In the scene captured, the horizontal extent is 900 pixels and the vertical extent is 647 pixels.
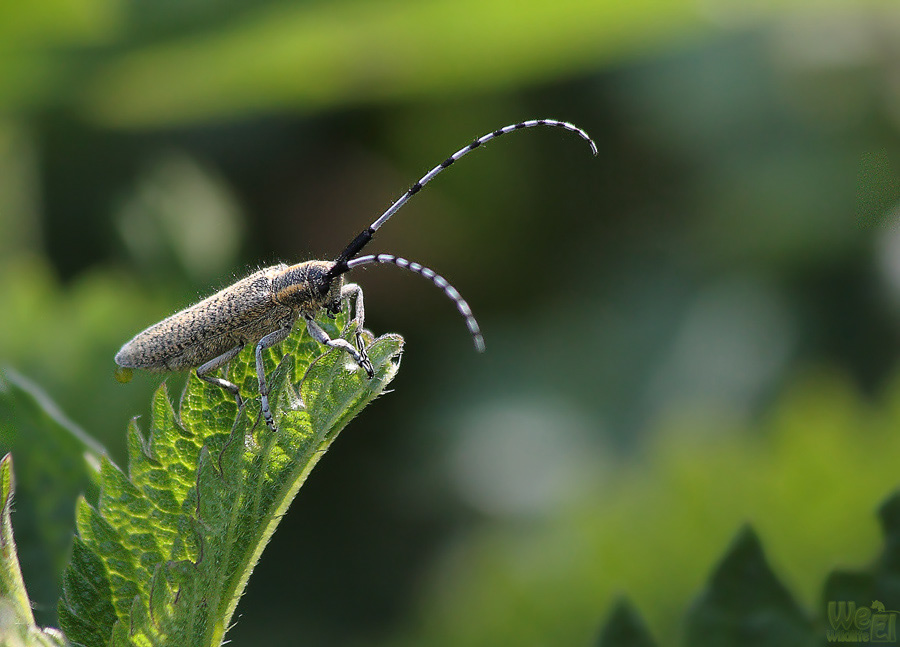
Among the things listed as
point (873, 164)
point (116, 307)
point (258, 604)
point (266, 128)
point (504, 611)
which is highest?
point (266, 128)

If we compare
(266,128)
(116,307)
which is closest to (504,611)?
(116,307)

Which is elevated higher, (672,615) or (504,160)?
(504,160)

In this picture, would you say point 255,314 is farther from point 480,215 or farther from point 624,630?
point 480,215

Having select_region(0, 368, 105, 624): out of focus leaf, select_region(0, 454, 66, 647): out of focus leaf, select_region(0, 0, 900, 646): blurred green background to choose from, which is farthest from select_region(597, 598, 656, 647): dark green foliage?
select_region(0, 0, 900, 646): blurred green background

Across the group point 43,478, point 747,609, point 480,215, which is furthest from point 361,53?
point 747,609

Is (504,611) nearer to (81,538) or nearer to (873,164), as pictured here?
(81,538)

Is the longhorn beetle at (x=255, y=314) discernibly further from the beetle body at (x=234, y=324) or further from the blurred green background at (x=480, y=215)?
the blurred green background at (x=480, y=215)
